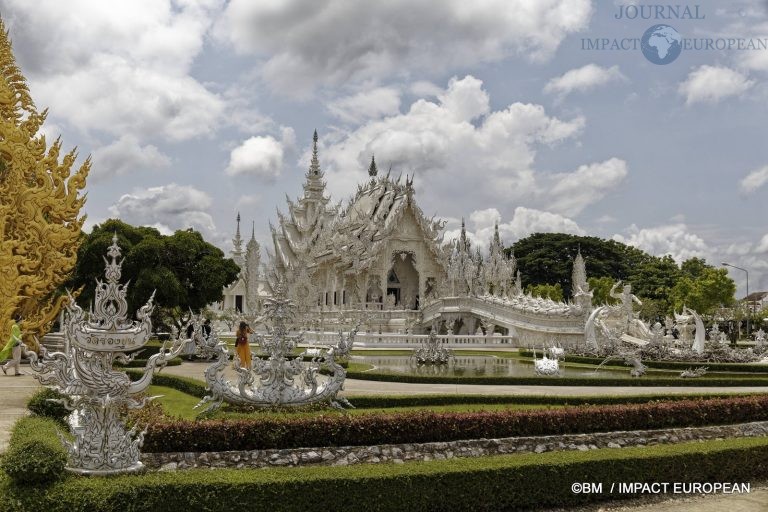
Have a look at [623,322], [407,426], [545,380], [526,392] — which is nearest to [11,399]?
[407,426]

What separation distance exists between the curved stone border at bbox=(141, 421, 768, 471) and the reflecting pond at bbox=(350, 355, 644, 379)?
20.1 ft

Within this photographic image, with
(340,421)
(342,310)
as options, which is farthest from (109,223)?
(340,421)

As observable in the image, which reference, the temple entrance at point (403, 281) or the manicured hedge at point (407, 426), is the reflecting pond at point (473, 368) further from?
the temple entrance at point (403, 281)

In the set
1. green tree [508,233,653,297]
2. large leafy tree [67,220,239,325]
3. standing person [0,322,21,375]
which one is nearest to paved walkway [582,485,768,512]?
standing person [0,322,21,375]

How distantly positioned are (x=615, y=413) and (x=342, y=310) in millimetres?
27337

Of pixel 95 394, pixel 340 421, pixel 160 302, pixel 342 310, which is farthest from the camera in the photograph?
pixel 342 310

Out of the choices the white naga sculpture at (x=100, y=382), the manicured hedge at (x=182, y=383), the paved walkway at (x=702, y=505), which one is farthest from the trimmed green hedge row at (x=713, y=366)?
the white naga sculpture at (x=100, y=382)

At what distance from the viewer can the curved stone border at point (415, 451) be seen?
9.28 metres

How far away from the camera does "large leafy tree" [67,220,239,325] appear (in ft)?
85.7

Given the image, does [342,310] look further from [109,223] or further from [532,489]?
[532,489]

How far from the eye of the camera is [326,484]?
809 centimetres

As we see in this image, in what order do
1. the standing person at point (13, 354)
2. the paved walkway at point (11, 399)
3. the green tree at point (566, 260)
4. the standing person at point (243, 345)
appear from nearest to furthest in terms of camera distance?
the paved walkway at point (11, 399) < the standing person at point (243, 345) < the standing person at point (13, 354) < the green tree at point (566, 260)

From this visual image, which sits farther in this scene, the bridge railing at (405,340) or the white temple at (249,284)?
the white temple at (249,284)

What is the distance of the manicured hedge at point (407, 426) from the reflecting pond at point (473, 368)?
5.91m
